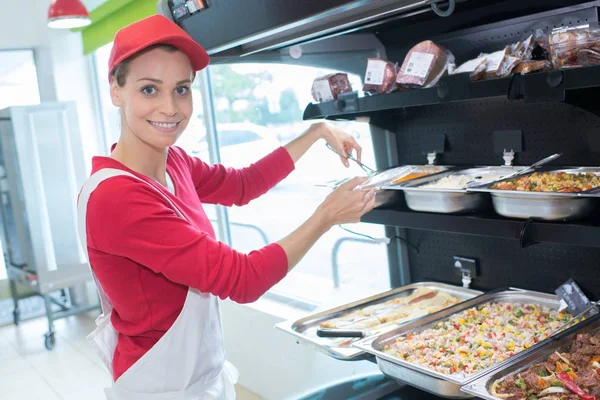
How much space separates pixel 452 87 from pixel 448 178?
396mm

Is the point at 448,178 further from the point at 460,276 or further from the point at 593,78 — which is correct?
the point at 593,78

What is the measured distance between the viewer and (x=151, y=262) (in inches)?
58.8

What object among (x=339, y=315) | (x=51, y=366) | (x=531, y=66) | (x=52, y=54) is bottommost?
(x=51, y=366)

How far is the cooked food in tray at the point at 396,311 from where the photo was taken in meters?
2.00

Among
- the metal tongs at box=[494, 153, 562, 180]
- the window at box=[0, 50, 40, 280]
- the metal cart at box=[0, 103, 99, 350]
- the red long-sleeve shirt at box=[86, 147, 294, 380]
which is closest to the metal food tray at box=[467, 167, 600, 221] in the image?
the metal tongs at box=[494, 153, 562, 180]

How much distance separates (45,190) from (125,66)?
434 centimetres

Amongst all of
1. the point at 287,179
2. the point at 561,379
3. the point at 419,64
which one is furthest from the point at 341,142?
the point at 287,179

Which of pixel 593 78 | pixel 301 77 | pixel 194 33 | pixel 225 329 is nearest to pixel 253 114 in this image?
pixel 301 77

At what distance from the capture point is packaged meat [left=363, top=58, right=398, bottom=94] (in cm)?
182

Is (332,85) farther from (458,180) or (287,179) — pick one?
(287,179)

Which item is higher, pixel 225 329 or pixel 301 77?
pixel 301 77

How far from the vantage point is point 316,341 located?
1.86 metres

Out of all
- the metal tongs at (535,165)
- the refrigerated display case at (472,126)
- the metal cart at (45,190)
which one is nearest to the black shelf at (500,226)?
the refrigerated display case at (472,126)

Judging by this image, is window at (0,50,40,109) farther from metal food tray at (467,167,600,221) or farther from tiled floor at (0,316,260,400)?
metal food tray at (467,167,600,221)
